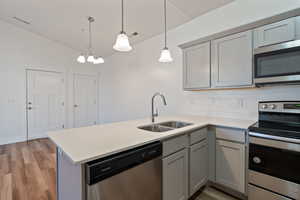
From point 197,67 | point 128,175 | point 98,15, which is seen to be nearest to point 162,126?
point 128,175

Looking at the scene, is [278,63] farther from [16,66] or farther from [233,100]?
[16,66]

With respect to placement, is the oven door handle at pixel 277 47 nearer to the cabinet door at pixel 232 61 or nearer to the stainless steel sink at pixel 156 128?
the cabinet door at pixel 232 61

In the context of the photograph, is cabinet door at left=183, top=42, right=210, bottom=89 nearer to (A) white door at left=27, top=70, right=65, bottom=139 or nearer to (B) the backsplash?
(B) the backsplash

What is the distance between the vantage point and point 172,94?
3.33 meters

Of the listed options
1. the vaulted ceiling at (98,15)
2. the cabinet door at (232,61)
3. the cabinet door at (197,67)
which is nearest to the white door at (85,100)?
the vaulted ceiling at (98,15)

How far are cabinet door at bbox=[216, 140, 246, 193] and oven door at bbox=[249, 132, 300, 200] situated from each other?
0.15 meters

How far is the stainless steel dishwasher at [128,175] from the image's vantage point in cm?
96

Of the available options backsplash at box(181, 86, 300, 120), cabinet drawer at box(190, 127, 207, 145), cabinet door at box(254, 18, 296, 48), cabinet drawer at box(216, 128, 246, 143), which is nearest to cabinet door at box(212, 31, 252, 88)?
cabinet door at box(254, 18, 296, 48)

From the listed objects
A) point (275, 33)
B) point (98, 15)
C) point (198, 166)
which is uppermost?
point (98, 15)

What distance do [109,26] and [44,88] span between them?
287 centimetres

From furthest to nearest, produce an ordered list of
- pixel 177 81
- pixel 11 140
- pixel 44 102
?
pixel 44 102, pixel 11 140, pixel 177 81

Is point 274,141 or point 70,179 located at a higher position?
point 274,141

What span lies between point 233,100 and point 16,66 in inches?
209

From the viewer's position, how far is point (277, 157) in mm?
1452
